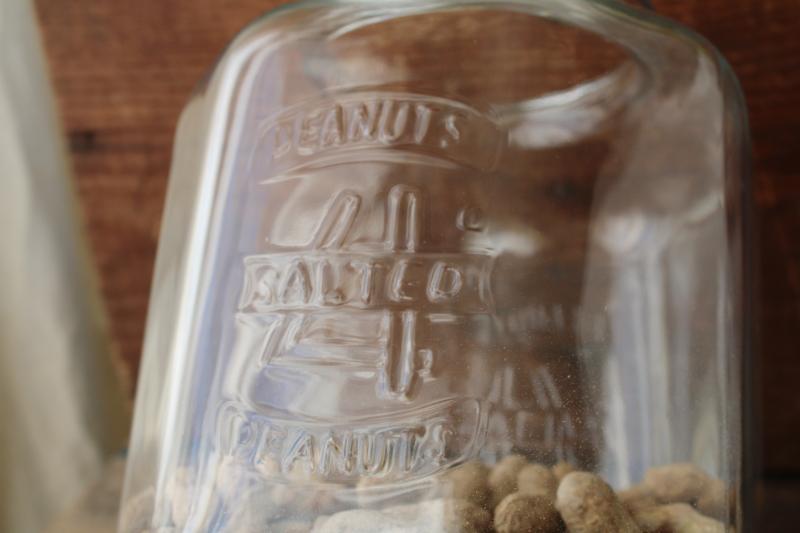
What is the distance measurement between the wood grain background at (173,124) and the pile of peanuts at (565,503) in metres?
0.31

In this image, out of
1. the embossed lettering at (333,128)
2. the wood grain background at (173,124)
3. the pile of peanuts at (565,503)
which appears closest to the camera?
the pile of peanuts at (565,503)

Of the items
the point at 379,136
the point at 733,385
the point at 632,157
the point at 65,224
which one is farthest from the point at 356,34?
the point at 65,224

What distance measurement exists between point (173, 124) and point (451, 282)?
461 mm

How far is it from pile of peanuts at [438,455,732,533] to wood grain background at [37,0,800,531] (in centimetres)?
31

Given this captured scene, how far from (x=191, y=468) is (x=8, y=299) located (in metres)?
0.44

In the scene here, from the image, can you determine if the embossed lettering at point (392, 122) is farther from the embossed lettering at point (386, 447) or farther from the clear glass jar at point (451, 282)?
the embossed lettering at point (386, 447)

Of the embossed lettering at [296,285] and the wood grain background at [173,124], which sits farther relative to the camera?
the wood grain background at [173,124]

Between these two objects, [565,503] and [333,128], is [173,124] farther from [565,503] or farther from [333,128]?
[565,503]

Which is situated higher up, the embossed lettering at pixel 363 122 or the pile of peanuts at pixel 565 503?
the embossed lettering at pixel 363 122

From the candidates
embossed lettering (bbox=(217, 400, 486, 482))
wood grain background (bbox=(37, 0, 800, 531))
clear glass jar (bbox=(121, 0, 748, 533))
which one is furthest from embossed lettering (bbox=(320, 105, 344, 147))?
wood grain background (bbox=(37, 0, 800, 531))

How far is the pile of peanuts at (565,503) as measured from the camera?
39 centimetres

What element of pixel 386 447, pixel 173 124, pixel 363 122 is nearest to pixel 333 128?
pixel 363 122

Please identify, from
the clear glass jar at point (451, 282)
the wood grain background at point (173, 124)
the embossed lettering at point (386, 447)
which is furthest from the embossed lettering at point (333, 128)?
the wood grain background at point (173, 124)

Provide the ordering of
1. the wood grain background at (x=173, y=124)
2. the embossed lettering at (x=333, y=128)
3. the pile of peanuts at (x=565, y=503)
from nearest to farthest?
the pile of peanuts at (x=565, y=503), the embossed lettering at (x=333, y=128), the wood grain background at (x=173, y=124)
